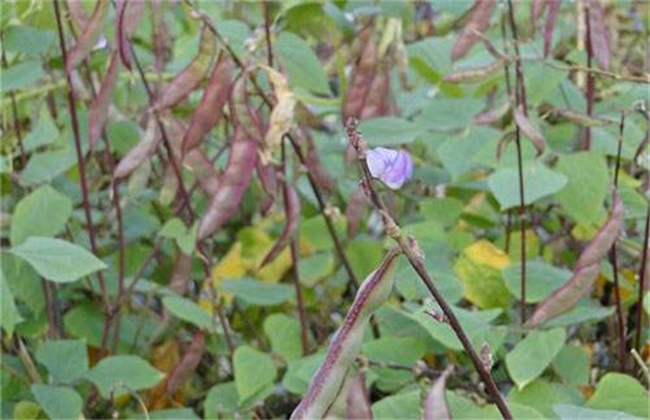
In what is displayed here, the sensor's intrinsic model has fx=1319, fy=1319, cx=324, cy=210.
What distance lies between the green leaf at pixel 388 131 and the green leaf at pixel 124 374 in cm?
34

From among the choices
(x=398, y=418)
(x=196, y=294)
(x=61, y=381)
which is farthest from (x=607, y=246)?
(x=196, y=294)

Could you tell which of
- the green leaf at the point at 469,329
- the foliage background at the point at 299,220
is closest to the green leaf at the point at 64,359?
the foliage background at the point at 299,220

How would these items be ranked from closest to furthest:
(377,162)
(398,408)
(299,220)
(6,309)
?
1. (377,162)
2. (398,408)
3. (6,309)
4. (299,220)

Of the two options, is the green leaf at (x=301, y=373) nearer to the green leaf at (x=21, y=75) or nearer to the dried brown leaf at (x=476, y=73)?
the dried brown leaf at (x=476, y=73)

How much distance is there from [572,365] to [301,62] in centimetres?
45

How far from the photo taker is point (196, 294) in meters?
1.62

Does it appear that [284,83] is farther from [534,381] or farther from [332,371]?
[332,371]

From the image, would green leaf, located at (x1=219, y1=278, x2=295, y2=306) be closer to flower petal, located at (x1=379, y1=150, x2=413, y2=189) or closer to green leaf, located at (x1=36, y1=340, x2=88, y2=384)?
green leaf, located at (x1=36, y1=340, x2=88, y2=384)

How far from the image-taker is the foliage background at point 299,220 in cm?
121

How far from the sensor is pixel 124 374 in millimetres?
1271

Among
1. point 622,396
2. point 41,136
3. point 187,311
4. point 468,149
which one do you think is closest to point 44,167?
point 41,136

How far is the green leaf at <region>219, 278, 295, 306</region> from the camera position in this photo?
1.40 metres

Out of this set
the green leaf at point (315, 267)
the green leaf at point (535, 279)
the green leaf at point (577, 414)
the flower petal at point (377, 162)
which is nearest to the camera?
the flower petal at point (377, 162)

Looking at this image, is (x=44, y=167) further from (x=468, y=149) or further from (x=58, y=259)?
(x=468, y=149)
